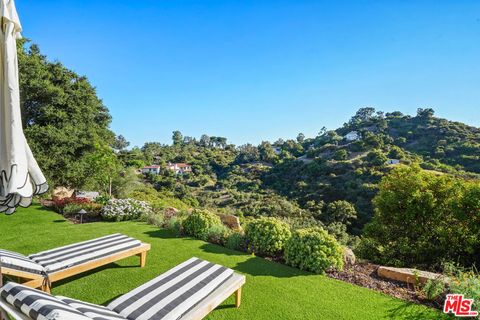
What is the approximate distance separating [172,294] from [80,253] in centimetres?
235

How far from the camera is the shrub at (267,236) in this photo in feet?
19.4

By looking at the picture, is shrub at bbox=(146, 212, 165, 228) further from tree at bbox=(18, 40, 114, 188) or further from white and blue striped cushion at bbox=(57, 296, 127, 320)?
tree at bbox=(18, 40, 114, 188)

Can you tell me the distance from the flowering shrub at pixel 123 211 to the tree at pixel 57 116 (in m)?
6.41

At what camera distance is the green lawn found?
12.5ft

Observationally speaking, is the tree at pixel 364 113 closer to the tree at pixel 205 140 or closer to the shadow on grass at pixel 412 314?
the tree at pixel 205 140

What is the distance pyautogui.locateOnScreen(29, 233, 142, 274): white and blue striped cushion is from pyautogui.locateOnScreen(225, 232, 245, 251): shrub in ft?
7.48

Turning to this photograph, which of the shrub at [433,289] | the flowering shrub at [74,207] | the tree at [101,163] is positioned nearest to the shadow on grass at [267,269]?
the shrub at [433,289]

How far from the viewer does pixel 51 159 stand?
43.9 ft

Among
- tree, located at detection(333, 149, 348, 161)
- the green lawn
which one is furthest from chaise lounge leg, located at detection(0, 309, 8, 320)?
tree, located at detection(333, 149, 348, 161)

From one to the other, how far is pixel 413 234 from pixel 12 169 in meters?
7.60

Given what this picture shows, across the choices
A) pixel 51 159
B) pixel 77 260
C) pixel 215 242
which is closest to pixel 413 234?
pixel 215 242

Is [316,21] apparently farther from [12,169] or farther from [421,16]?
[12,169]

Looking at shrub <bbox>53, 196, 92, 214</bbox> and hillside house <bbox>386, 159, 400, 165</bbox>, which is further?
hillside house <bbox>386, 159, 400, 165</bbox>

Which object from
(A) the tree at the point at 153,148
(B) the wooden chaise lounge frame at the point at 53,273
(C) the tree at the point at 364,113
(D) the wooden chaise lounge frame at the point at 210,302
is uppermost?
(C) the tree at the point at 364,113
